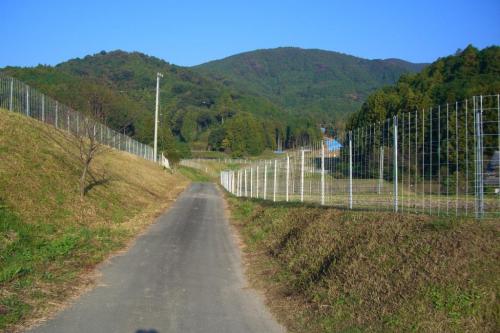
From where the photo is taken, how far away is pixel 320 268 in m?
8.20

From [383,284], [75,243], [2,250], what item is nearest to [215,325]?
[383,284]

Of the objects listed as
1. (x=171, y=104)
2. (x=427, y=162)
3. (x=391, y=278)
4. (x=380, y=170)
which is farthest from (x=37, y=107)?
(x=171, y=104)

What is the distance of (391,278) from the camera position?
20.8 ft

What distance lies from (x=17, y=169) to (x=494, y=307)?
1280cm

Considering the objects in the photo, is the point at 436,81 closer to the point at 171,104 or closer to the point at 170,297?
the point at 170,297

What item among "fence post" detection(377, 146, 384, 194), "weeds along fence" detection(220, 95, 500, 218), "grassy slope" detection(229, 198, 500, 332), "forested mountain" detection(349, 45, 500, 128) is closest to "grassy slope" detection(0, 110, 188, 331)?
"grassy slope" detection(229, 198, 500, 332)

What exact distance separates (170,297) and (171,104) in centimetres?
13604

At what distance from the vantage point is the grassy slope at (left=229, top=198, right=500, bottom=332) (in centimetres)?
541

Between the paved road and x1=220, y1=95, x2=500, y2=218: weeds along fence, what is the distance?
3432mm

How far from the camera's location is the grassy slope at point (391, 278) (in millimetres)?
5410

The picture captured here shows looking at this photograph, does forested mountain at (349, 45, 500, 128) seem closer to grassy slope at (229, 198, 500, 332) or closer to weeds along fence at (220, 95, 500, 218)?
weeds along fence at (220, 95, 500, 218)

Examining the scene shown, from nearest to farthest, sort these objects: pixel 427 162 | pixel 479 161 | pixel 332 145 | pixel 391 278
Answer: pixel 391 278 → pixel 479 161 → pixel 427 162 → pixel 332 145

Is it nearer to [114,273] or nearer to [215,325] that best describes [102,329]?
[215,325]

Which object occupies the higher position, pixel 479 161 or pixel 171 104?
pixel 171 104
